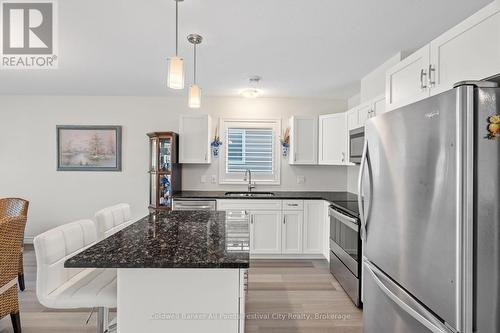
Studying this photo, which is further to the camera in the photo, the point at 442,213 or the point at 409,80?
the point at 409,80

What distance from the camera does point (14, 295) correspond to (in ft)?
6.49

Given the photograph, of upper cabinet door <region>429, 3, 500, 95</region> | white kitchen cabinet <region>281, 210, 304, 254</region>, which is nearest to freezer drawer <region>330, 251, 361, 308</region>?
white kitchen cabinet <region>281, 210, 304, 254</region>

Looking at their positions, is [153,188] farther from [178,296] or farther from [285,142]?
[178,296]

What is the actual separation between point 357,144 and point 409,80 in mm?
885

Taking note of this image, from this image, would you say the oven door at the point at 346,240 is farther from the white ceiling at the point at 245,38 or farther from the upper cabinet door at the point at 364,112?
the white ceiling at the point at 245,38

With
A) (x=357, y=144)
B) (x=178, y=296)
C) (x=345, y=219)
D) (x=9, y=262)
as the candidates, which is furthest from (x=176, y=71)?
(x=345, y=219)

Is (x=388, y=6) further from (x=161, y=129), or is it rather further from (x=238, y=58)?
(x=161, y=129)

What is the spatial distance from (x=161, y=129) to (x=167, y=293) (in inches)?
135

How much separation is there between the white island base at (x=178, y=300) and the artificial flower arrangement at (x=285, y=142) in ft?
10.3

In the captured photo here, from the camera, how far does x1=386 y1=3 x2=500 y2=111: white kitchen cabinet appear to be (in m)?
1.35

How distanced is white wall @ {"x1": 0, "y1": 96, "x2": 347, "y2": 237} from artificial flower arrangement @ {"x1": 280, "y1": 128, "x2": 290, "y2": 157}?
9.7 inches

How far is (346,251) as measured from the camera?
2.77 m

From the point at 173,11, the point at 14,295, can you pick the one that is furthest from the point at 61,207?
the point at 173,11

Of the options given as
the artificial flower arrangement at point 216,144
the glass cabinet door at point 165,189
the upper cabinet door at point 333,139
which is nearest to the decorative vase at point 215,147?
the artificial flower arrangement at point 216,144
